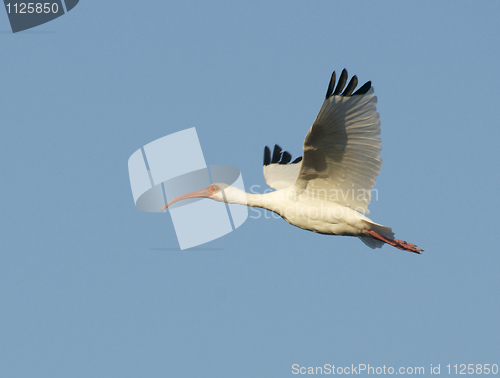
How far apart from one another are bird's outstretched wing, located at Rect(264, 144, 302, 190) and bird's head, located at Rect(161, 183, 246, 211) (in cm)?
206

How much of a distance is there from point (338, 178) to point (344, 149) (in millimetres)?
791

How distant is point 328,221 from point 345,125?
225 cm

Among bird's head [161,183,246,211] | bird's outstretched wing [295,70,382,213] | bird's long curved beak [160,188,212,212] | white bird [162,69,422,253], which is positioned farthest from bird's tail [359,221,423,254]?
bird's long curved beak [160,188,212,212]

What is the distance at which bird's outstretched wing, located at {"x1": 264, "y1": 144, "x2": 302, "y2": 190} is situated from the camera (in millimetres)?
12844

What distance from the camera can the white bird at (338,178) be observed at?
27.3 feet

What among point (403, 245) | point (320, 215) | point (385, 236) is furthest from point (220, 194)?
point (403, 245)

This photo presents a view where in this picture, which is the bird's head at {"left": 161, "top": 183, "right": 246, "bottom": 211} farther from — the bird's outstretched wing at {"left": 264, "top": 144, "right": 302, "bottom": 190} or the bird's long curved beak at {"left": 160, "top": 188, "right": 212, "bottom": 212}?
the bird's outstretched wing at {"left": 264, "top": 144, "right": 302, "bottom": 190}

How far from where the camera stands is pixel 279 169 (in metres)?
13.2

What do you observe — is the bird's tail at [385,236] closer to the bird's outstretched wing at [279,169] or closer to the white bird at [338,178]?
the white bird at [338,178]

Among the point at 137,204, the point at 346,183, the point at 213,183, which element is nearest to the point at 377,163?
the point at 346,183

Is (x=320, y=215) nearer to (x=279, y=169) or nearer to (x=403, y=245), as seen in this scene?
(x=403, y=245)

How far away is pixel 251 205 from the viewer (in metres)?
10.7

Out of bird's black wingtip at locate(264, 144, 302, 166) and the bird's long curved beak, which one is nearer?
the bird's long curved beak

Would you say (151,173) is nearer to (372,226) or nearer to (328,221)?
(328,221)
